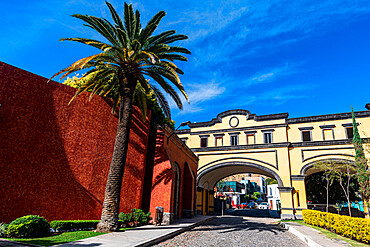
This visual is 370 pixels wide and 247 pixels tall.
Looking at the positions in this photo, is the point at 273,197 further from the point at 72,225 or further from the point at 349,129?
the point at 72,225

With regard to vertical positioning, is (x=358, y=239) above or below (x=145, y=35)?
below

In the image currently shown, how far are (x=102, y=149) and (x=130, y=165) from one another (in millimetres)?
2149

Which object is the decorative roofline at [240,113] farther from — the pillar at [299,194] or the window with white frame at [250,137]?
the pillar at [299,194]

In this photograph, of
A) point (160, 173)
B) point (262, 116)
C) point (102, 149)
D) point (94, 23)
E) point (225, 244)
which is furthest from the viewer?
point (262, 116)

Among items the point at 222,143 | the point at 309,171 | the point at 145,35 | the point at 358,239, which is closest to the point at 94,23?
the point at 145,35

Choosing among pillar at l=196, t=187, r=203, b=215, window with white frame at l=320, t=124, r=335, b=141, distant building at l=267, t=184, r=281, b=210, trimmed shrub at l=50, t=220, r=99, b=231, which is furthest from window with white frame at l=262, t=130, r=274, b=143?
distant building at l=267, t=184, r=281, b=210

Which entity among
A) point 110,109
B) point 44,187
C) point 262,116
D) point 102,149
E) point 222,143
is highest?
point 262,116

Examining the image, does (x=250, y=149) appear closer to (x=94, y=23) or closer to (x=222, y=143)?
(x=222, y=143)

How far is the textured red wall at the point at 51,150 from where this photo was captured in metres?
10.4

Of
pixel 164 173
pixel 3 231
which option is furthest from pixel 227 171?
pixel 3 231

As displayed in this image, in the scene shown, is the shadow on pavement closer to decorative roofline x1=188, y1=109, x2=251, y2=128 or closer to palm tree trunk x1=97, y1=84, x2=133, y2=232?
palm tree trunk x1=97, y1=84, x2=133, y2=232

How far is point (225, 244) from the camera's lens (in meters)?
10.0

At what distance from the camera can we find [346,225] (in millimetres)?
12555

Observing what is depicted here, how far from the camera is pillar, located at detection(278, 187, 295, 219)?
26.3 metres
